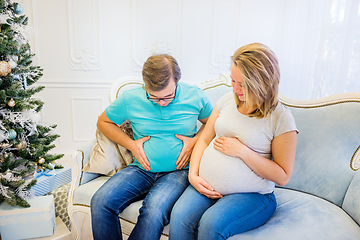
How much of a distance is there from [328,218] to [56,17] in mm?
3081

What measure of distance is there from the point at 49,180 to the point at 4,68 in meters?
0.74

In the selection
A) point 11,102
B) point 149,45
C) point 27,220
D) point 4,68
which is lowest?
point 27,220

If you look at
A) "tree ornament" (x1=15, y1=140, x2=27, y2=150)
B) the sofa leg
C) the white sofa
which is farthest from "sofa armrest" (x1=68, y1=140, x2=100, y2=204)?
"tree ornament" (x1=15, y1=140, x2=27, y2=150)

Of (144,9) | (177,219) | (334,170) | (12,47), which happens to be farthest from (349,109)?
(144,9)

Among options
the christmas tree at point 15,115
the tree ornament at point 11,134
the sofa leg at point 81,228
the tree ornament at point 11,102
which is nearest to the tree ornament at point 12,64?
the christmas tree at point 15,115

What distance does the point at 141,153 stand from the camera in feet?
4.34

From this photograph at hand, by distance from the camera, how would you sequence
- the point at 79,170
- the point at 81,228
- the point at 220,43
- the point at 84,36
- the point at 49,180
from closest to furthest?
the point at 79,170 → the point at 49,180 → the point at 81,228 → the point at 84,36 → the point at 220,43

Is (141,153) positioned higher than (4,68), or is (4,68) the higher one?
(4,68)

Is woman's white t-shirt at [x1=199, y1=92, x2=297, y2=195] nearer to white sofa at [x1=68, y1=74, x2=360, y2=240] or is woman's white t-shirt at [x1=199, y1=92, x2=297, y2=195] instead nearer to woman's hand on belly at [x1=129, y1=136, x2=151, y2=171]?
white sofa at [x1=68, y1=74, x2=360, y2=240]

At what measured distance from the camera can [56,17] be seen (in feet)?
8.97

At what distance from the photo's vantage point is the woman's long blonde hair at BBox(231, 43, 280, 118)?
99 centimetres

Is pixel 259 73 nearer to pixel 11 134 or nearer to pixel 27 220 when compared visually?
pixel 11 134

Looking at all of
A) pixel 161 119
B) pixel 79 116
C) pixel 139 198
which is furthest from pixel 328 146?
pixel 79 116

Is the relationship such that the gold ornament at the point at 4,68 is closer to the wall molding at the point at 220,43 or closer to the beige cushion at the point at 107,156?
the beige cushion at the point at 107,156
